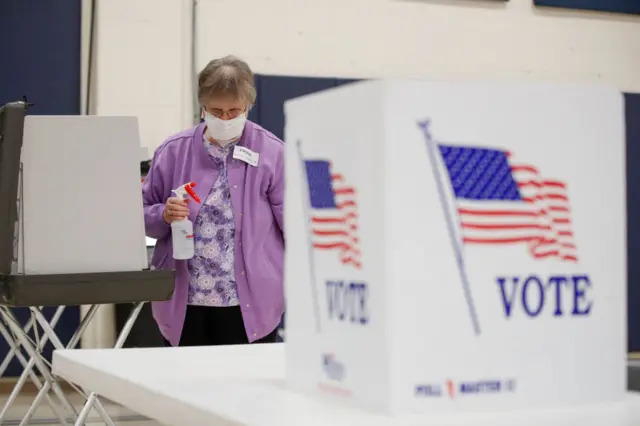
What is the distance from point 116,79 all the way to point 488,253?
477 cm

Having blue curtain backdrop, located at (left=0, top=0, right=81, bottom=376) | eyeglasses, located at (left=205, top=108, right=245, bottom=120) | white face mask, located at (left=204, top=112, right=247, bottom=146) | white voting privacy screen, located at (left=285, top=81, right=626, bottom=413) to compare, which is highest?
blue curtain backdrop, located at (left=0, top=0, right=81, bottom=376)

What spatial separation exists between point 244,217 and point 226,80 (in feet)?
1.14

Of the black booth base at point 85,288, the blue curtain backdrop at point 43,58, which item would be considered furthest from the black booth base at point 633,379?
the blue curtain backdrop at point 43,58

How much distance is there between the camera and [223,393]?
0.75 m

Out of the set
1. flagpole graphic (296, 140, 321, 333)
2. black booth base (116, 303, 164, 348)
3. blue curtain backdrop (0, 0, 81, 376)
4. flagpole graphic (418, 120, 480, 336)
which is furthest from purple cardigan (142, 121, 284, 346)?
blue curtain backdrop (0, 0, 81, 376)

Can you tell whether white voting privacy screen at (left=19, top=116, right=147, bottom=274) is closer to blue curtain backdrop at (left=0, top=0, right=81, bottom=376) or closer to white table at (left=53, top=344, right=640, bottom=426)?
white table at (left=53, top=344, right=640, bottom=426)

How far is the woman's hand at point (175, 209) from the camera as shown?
2352mm

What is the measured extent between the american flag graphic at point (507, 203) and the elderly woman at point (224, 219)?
1790 mm

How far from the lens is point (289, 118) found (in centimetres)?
73

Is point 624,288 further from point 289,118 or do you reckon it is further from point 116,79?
point 116,79

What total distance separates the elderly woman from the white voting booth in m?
0.18

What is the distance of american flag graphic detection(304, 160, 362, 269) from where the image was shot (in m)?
0.63

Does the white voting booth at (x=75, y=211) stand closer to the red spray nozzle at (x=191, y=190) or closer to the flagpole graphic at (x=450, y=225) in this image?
the red spray nozzle at (x=191, y=190)

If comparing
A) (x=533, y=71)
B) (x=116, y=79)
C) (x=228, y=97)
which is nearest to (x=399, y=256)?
(x=228, y=97)
